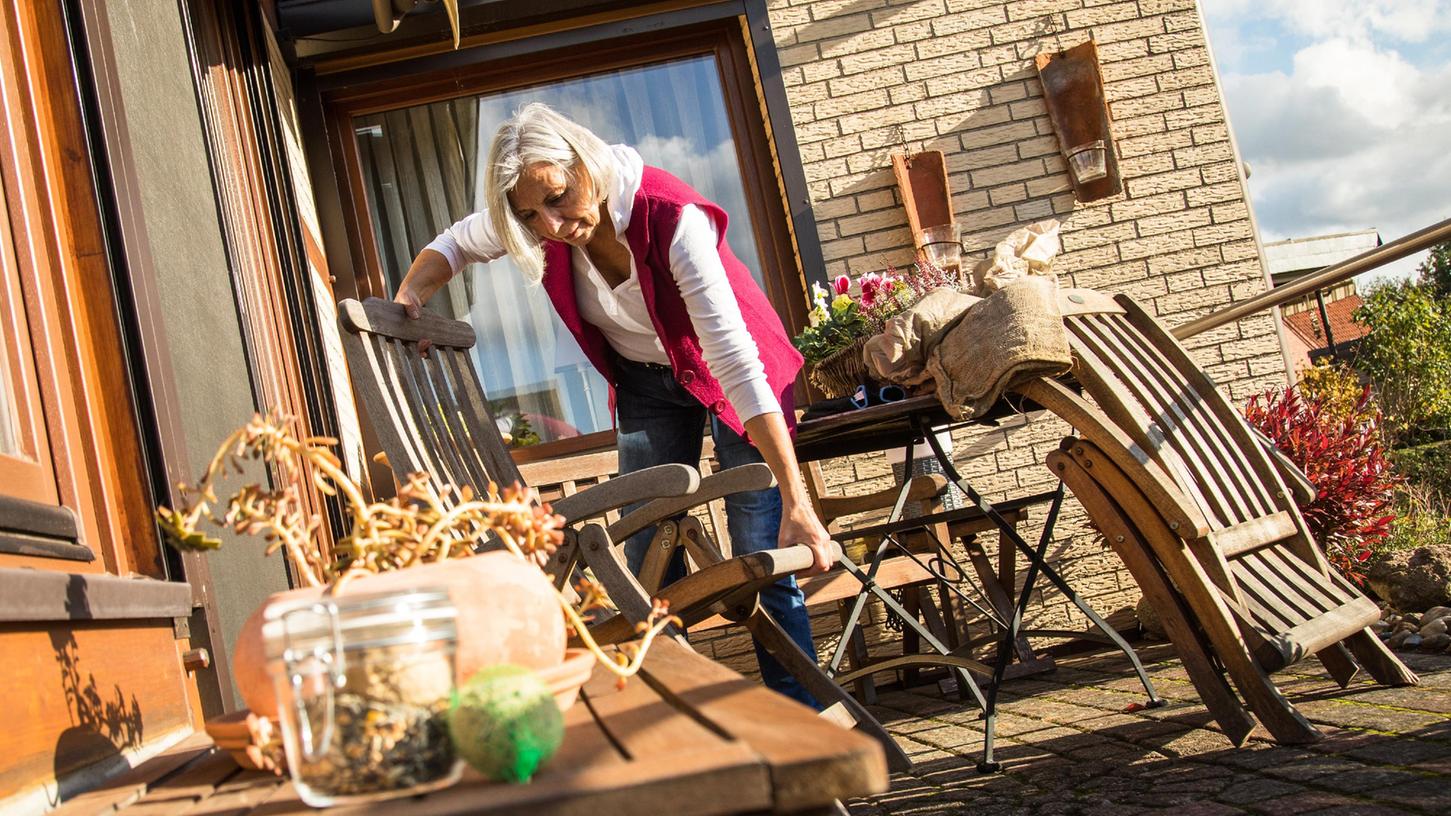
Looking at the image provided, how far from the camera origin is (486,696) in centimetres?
75

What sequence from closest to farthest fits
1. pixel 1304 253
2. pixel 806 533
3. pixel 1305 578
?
pixel 806 533 → pixel 1305 578 → pixel 1304 253

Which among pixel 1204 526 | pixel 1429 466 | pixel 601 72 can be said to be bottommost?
pixel 1429 466

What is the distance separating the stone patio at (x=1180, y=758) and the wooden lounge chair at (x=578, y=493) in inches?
17.3

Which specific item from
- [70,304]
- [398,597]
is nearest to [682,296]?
[70,304]

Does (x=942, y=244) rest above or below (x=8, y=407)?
above

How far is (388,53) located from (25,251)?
11.2 ft

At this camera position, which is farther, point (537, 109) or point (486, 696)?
point (537, 109)

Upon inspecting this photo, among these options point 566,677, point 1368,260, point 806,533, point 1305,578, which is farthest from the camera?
point 1368,260

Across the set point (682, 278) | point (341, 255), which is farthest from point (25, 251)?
point (341, 255)

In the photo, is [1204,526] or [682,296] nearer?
[1204,526]

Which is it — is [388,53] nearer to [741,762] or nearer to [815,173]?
[815,173]

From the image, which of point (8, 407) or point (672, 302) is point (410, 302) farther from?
point (8, 407)

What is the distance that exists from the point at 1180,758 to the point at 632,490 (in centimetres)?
119

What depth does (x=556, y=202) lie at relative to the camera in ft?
7.93
